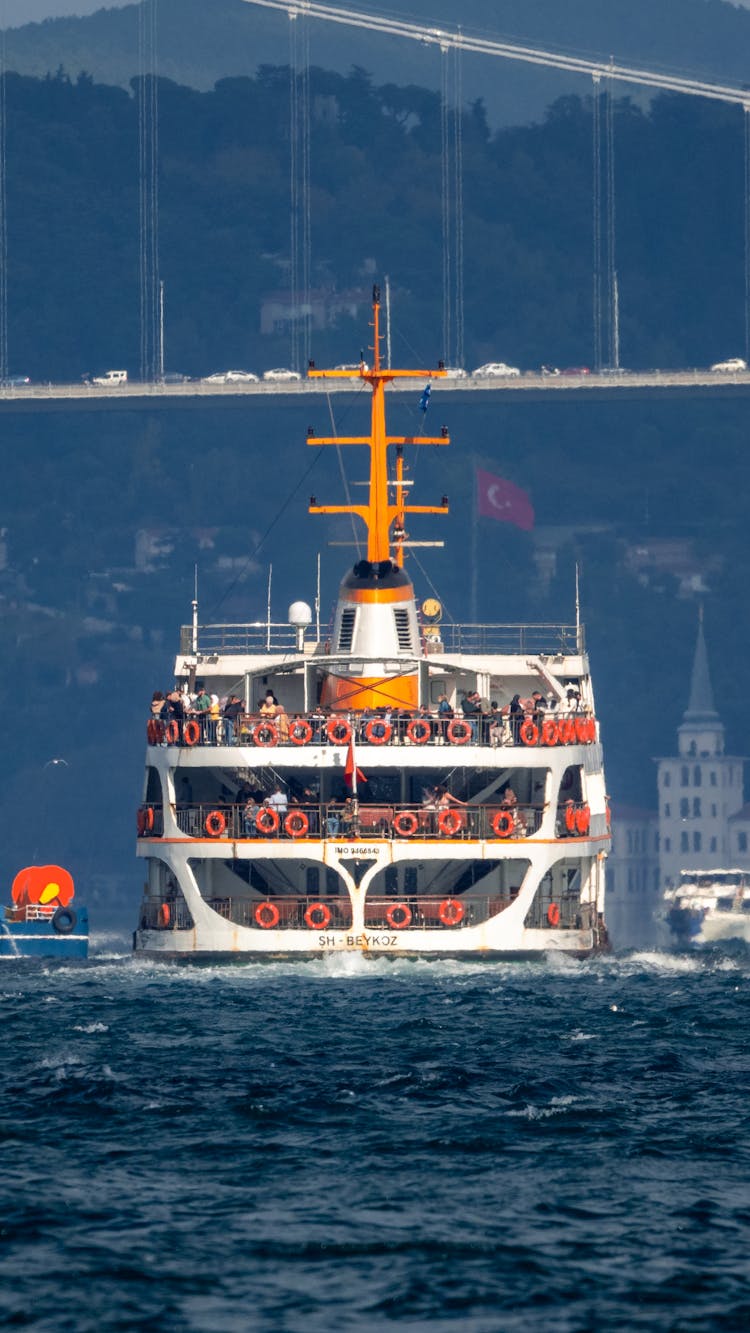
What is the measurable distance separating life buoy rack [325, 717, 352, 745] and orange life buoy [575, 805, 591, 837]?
4375 millimetres

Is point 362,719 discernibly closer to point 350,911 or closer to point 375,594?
point 350,911

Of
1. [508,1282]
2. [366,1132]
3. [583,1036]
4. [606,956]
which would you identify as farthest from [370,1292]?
[606,956]

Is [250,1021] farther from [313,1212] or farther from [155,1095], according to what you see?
[313,1212]

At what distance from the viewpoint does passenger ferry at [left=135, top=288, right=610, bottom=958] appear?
56.3 metres

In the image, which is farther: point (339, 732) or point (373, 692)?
point (373, 692)

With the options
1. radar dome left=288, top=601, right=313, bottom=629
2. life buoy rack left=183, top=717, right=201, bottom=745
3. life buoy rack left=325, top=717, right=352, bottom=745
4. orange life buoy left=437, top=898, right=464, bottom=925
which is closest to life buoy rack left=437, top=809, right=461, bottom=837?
orange life buoy left=437, top=898, right=464, bottom=925

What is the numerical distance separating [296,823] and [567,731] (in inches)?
224

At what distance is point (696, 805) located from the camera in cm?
19288

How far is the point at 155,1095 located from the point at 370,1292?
420 inches

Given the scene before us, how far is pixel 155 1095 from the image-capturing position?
38812 mm

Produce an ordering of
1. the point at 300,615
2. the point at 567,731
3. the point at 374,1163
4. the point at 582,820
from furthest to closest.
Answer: the point at 300,615 → the point at 567,731 → the point at 582,820 → the point at 374,1163

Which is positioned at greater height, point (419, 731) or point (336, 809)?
point (419, 731)

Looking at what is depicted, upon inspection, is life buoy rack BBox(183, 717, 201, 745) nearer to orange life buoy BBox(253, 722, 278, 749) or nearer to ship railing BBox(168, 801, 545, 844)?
ship railing BBox(168, 801, 545, 844)

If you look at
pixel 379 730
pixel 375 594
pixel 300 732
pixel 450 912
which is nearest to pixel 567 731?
pixel 379 730
